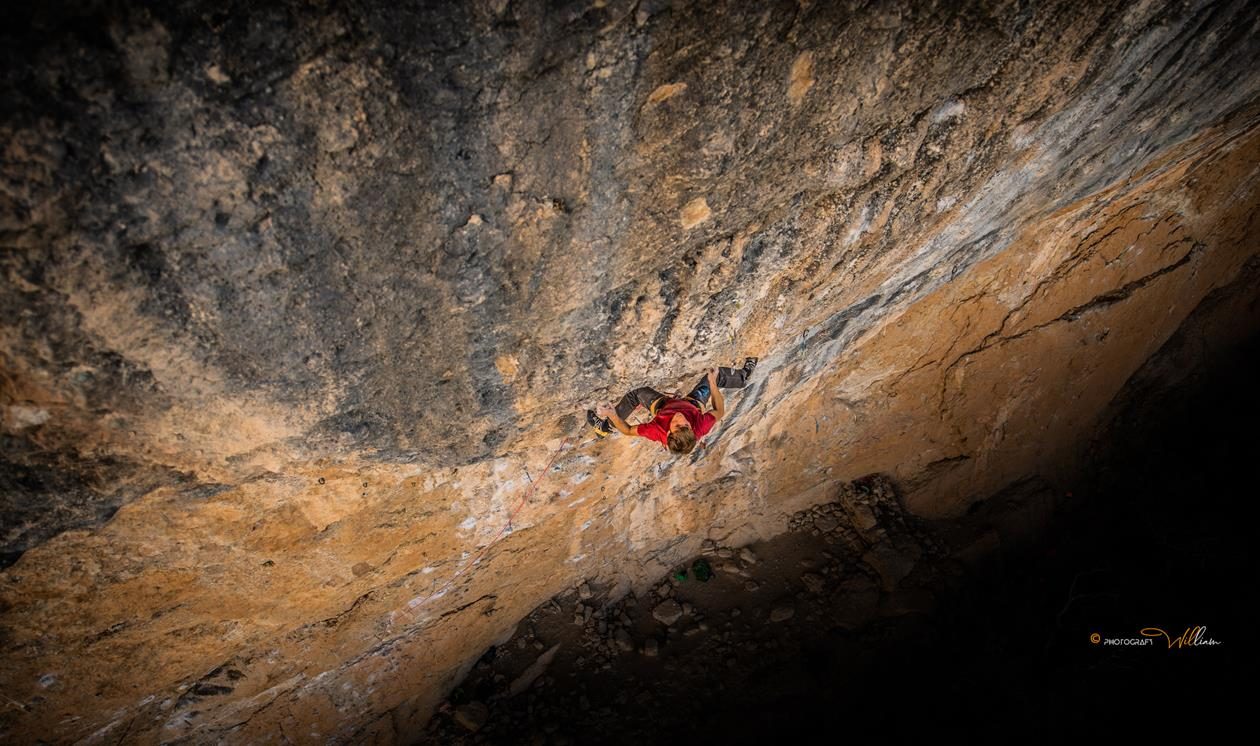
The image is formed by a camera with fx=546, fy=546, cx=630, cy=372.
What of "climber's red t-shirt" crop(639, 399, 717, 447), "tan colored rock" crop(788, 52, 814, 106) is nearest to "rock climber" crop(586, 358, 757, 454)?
"climber's red t-shirt" crop(639, 399, 717, 447)

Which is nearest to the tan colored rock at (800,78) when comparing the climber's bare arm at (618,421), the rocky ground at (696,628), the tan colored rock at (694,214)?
the tan colored rock at (694,214)

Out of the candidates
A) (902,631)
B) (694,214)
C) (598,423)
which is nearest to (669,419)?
(598,423)

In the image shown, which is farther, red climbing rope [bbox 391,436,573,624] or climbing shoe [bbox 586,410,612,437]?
red climbing rope [bbox 391,436,573,624]

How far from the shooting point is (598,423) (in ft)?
11.0

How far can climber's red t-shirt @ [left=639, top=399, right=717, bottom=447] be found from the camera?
3.23 m

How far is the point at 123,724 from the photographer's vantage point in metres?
3.02

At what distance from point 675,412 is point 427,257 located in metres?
1.71

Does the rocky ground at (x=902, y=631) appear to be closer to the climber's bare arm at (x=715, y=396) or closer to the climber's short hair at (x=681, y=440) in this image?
the climber's bare arm at (x=715, y=396)

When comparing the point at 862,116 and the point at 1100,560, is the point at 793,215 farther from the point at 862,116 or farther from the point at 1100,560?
the point at 1100,560

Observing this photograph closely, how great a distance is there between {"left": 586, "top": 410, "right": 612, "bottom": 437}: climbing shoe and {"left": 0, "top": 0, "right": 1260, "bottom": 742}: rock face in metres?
0.08

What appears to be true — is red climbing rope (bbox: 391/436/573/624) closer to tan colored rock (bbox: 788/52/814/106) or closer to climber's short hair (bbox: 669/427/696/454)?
climber's short hair (bbox: 669/427/696/454)

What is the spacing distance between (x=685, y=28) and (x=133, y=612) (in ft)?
11.5

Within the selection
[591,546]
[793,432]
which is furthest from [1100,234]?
[591,546]

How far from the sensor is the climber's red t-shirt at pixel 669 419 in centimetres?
323
